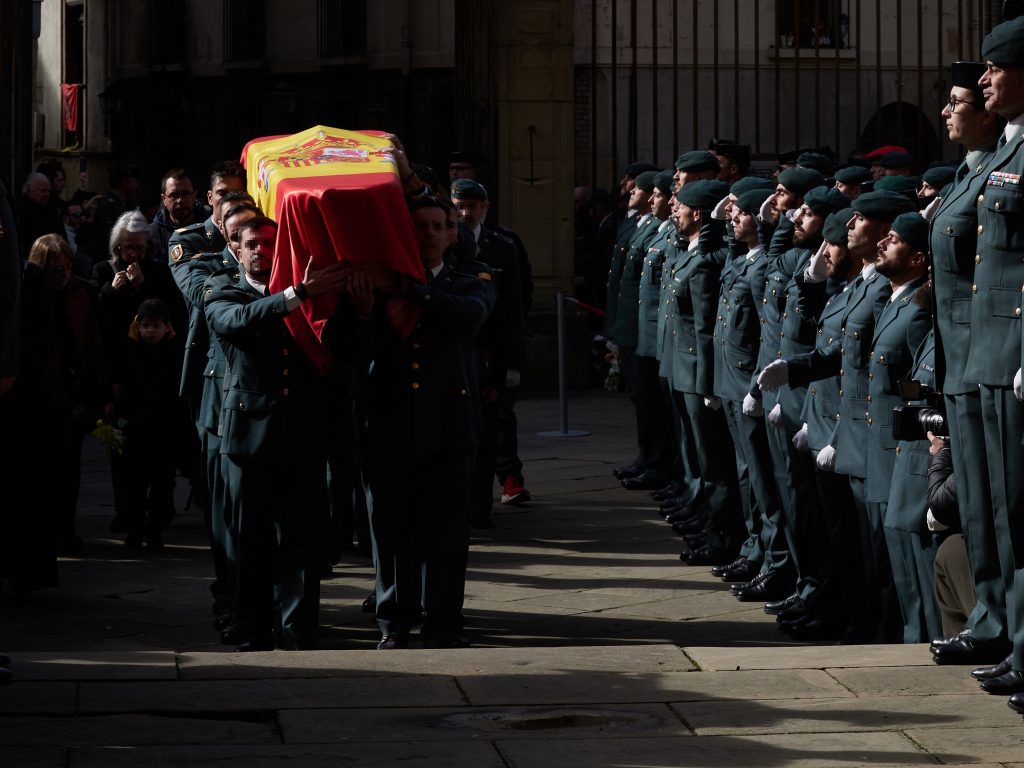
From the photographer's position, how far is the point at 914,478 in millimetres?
6926

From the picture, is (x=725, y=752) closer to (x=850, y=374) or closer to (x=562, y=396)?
(x=850, y=374)

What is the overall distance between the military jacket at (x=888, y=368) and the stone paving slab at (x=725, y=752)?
6.67 feet

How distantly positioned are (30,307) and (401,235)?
87.1 inches

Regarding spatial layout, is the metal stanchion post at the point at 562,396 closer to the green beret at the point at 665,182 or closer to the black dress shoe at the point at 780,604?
the green beret at the point at 665,182

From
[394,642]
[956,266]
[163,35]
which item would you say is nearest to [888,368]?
[956,266]

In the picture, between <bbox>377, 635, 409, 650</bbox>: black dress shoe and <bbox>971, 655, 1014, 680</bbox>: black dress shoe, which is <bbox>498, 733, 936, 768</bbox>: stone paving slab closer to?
<bbox>971, 655, 1014, 680</bbox>: black dress shoe

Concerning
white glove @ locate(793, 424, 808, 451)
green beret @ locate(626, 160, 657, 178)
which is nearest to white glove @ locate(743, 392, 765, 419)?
white glove @ locate(793, 424, 808, 451)

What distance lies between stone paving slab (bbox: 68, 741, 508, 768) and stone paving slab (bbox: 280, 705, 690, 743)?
0.10m

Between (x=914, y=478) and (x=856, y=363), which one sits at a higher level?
(x=856, y=363)

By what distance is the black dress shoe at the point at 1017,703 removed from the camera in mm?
5457

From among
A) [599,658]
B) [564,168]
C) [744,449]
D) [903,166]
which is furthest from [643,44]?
[599,658]

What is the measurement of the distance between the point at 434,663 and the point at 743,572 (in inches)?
130

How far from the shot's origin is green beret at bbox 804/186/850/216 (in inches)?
326

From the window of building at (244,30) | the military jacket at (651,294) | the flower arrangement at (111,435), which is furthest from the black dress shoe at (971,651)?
the window of building at (244,30)
